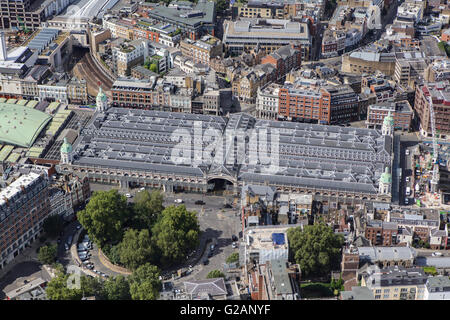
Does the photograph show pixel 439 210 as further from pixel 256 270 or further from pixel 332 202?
pixel 256 270

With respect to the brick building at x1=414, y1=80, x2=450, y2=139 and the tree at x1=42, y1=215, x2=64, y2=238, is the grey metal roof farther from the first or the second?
the tree at x1=42, y1=215, x2=64, y2=238

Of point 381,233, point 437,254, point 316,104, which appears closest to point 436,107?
point 316,104

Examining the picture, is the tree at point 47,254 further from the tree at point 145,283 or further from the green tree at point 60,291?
the tree at point 145,283

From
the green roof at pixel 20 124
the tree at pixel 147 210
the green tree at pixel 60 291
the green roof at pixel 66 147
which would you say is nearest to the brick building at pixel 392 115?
the tree at pixel 147 210

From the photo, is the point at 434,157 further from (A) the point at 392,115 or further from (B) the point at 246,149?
(B) the point at 246,149

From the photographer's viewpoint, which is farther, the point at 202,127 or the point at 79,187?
the point at 202,127

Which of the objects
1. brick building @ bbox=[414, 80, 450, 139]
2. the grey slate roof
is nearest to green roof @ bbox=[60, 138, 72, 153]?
the grey slate roof

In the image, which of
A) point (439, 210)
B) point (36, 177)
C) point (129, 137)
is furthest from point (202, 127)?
point (439, 210)
